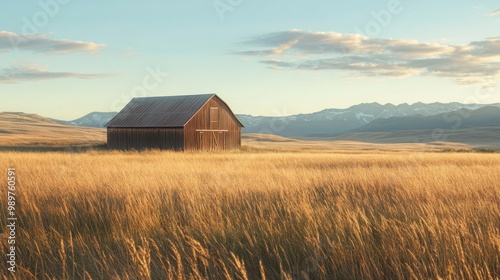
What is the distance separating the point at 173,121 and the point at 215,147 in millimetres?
5333

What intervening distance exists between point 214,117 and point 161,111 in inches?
226

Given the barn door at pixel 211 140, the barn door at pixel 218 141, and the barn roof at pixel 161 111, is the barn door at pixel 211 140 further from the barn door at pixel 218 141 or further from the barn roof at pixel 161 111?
the barn roof at pixel 161 111

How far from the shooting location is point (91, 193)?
8.80m

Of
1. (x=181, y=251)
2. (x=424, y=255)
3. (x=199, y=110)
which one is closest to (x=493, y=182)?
(x=424, y=255)

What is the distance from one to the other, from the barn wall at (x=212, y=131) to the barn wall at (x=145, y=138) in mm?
1194

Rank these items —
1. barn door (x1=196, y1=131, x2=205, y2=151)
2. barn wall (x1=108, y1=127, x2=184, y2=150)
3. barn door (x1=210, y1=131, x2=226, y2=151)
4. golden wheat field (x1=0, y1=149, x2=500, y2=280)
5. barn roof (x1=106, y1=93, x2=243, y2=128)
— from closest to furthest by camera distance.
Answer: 1. golden wheat field (x1=0, y1=149, x2=500, y2=280)
2. barn wall (x1=108, y1=127, x2=184, y2=150)
3. barn door (x1=196, y1=131, x2=205, y2=151)
4. barn roof (x1=106, y1=93, x2=243, y2=128)
5. barn door (x1=210, y1=131, x2=226, y2=151)

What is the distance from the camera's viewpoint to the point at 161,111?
159 feet

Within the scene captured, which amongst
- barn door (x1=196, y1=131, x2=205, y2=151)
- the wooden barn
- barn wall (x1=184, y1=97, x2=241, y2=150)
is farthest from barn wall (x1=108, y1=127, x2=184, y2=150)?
barn door (x1=196, y1=131, x2=205, y2=151)

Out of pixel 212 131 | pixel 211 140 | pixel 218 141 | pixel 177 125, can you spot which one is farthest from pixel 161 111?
pixel 218 141

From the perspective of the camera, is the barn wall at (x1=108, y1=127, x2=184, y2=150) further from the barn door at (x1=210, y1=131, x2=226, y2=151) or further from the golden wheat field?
the golden wheat field

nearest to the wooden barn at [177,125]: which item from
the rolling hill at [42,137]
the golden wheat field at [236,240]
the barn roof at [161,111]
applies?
the barn roof at [161,111]

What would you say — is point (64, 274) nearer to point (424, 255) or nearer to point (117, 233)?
point (117, 233)

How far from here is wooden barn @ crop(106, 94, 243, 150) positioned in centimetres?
4519

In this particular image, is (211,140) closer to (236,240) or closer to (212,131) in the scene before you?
(212,131)
